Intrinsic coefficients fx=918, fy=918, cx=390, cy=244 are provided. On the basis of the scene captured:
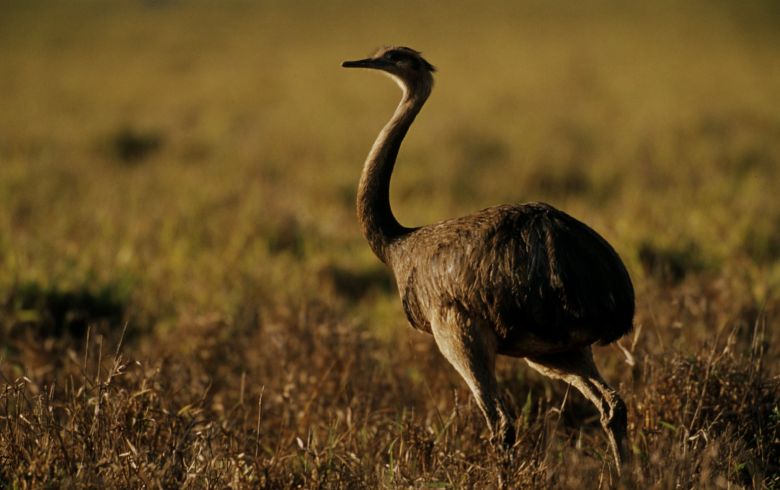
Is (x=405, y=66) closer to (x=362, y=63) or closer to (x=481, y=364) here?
(x=362, y=63)

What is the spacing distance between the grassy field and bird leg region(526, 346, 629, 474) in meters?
0.10

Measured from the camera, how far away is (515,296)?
311 cm

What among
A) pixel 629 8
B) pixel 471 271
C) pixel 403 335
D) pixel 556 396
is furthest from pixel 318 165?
pixel 629 8

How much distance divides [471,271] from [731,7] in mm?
35801

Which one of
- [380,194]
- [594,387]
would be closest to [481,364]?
[594,387]

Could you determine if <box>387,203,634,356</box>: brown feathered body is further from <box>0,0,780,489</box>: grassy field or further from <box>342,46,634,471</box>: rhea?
<box>0,0,780,489</box>: grassy field

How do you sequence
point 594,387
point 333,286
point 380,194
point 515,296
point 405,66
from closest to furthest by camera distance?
point 515,296
point 594,387
point 380,194
point 405,66
point 333,286

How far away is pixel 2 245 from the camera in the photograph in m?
6.31

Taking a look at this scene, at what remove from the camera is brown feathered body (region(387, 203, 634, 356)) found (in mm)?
3111

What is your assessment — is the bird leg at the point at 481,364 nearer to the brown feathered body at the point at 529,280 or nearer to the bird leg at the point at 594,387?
the brown feathered body at the point at 529,280

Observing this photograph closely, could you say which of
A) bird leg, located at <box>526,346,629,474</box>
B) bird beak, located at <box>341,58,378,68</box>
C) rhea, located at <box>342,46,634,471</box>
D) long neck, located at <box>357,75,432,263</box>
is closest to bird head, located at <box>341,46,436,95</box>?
bird beak, located at <box>341,58,378,68</box>

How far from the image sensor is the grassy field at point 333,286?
3.10m

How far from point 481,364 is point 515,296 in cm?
27

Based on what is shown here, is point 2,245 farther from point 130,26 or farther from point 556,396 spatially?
point 130,26
